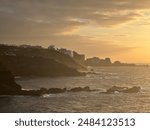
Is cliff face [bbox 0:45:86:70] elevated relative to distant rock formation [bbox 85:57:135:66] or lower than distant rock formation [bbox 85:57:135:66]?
elevated

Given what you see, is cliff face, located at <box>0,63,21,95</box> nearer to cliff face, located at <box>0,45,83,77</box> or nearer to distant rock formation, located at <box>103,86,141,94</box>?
cliff face, located at <box>0,45,83,77</box>

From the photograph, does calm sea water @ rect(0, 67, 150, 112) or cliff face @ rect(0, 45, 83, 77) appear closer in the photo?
calm sea water @ rect(0, 67, 150, 112)

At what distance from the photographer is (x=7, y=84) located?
2.20 meters

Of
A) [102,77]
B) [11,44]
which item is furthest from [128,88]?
[11,44]

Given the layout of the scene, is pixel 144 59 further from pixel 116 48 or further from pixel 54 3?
pixel 54 3

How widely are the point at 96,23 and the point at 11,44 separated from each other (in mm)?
430

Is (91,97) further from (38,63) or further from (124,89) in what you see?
(38,63)

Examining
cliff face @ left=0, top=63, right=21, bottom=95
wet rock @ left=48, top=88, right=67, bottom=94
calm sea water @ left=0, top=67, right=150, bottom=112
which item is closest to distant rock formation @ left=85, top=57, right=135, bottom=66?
calm sea water @ left=0, top=67, right=150, bottom=112

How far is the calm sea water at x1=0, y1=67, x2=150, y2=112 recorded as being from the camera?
2111mm

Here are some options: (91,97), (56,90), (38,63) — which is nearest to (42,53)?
(38,63)

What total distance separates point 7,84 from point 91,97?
416mm

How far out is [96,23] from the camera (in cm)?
221

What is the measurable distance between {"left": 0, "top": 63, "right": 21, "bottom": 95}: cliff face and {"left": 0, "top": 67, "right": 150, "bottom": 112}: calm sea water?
3 centimetres

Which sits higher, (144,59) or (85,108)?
(144,59)
